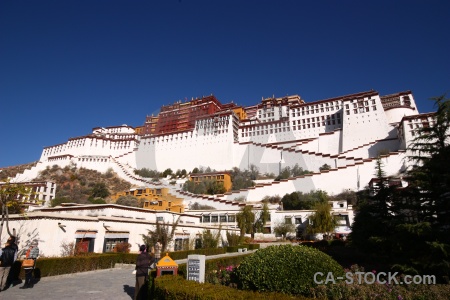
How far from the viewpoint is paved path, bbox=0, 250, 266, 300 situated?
319 inches

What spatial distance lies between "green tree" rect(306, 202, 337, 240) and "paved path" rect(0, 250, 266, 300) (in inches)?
851

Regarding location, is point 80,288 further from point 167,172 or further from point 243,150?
point 167,172

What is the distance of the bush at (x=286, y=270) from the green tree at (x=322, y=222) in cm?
2319

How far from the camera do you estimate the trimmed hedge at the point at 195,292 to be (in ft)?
17.2

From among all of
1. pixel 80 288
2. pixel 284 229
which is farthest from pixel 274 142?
pixel 80 288

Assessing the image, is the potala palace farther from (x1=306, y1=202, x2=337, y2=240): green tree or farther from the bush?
the bush

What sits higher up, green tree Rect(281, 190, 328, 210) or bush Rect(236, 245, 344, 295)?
green tree Rect(281, 190, 328, 210)

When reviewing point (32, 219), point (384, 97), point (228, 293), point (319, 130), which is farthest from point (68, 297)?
point (384, 97)

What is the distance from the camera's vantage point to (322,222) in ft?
95.1

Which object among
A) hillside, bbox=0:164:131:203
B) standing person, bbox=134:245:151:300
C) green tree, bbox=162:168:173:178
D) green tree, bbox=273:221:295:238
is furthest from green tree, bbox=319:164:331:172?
standing person, bbox=134:245:151:300

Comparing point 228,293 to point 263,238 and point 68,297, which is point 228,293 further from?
point 263,238

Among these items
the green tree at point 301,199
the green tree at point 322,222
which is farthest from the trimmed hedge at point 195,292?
the green tree at point 301,199

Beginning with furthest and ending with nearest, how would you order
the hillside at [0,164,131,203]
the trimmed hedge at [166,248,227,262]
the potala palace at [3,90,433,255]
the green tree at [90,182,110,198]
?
1. the hillside at [0,164,131,203]
2. the green tree at [90,182,110,198]
3. the potala palace at [3,90,433,255]
4. the trimmed hedge at [166,248,227,262]

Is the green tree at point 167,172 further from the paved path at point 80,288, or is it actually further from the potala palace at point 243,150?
the paved path at point 80,288
